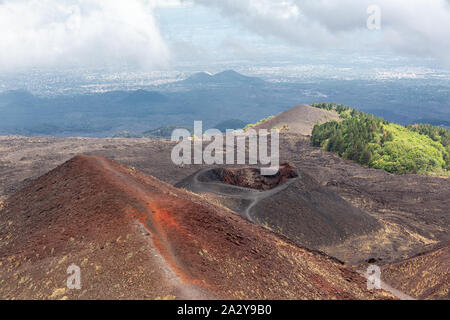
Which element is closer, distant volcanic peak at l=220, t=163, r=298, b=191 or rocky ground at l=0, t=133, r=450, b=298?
rocky ground at l=0, t=133, r=450, b=298

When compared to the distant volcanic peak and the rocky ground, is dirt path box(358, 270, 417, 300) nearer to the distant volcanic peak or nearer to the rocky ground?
the rocky ground

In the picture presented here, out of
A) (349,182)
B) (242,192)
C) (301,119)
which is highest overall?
(301,119)

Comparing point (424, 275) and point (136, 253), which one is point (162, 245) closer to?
point (136, 253)

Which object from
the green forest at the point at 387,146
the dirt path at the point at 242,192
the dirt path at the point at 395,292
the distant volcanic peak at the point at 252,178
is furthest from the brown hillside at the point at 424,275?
the green forest at the point at 387,146

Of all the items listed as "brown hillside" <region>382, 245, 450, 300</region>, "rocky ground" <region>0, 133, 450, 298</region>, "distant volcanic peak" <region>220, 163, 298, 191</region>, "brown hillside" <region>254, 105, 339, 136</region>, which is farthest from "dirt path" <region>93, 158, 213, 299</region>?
"brown hillside" <region>254, 105, 339, 136</region>

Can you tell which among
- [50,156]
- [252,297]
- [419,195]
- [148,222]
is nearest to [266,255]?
[252,297]

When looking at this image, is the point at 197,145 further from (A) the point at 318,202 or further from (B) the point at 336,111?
(B) the point at 336,111

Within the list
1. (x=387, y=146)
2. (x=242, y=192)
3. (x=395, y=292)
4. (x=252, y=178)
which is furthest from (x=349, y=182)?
(x=395, y=292)
